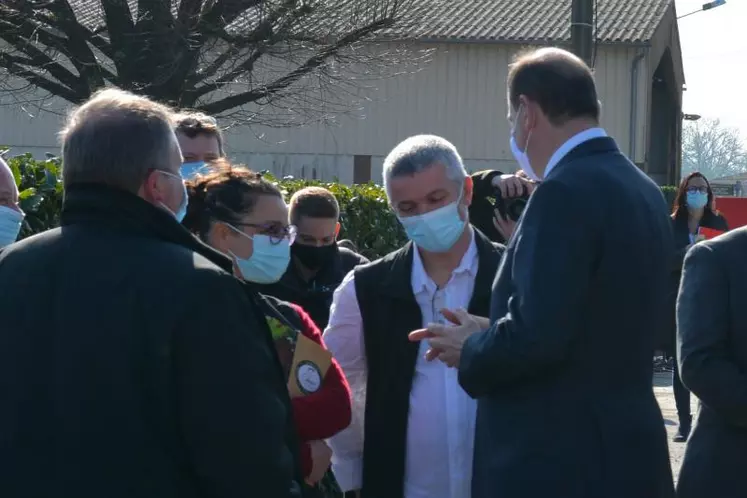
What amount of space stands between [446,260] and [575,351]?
1.04 meters

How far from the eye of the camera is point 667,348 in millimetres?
9969

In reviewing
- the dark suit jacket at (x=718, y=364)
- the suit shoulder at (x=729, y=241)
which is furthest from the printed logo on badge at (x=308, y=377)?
the suit shoulder at (x=729, y=241)

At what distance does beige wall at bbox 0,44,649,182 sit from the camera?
3362cm


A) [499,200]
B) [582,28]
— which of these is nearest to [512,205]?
[499,200]

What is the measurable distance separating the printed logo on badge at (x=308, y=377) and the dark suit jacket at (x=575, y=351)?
482mm

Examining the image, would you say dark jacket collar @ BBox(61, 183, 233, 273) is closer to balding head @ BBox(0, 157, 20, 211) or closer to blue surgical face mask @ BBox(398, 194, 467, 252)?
blue surgical face mask @ BBox(398, 194, 467, 252)

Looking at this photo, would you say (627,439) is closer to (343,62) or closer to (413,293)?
(413,293)

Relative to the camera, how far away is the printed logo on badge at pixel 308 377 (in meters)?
3.37

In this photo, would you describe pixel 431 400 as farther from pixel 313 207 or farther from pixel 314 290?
pixel 313 207

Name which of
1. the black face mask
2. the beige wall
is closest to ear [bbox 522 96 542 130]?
the black face mask

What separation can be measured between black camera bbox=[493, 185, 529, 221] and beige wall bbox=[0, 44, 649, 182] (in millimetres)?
28790

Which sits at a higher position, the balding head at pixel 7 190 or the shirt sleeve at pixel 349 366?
the balding head at pixel 7 190

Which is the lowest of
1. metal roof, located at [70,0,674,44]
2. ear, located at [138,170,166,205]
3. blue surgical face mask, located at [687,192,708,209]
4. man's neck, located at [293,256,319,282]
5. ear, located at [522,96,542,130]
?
man's neck, located at [293,256,319,282]

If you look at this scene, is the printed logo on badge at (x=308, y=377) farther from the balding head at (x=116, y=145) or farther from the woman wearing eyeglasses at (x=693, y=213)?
the woman wearing eyeglasses at (x=693, y=213)
